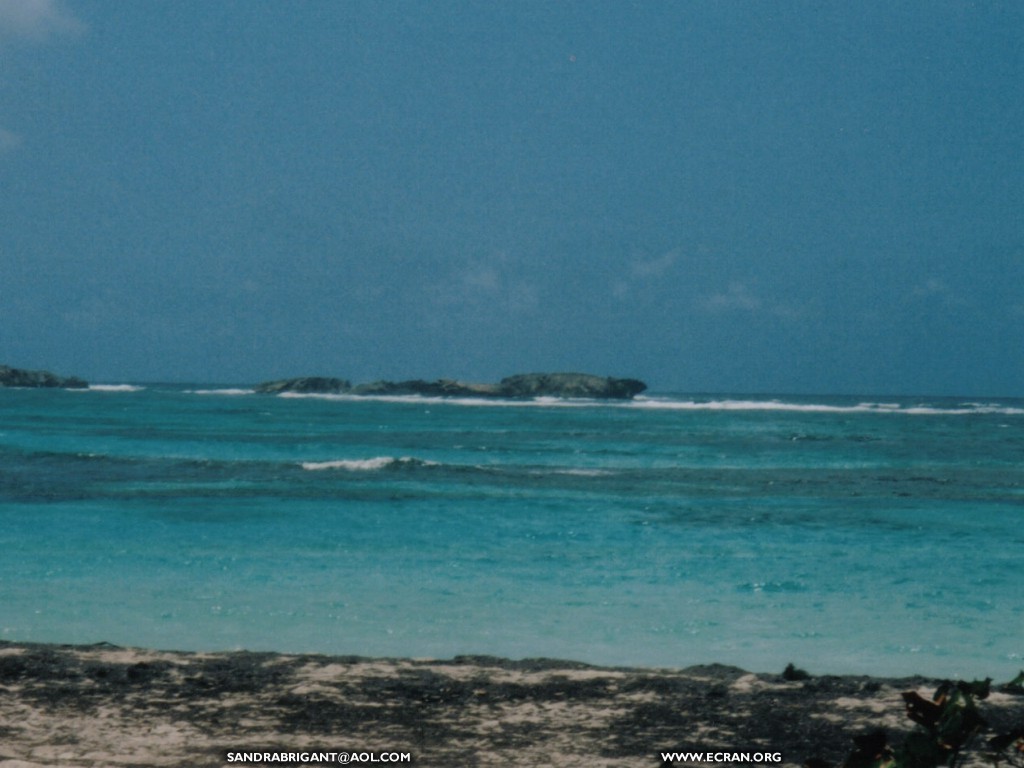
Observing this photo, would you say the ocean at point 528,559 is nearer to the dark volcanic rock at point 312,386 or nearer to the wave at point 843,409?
the wave at point 843,409

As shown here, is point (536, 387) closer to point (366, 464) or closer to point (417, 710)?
point (366, 464)

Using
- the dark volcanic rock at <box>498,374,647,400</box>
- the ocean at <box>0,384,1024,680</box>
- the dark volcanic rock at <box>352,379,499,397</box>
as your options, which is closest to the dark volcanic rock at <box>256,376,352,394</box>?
the dark volcanic rock at <box>352,379,499,397</box>

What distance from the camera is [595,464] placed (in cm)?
2542

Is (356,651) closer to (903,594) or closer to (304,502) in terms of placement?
(903,594)

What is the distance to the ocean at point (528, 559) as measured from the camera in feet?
24.9

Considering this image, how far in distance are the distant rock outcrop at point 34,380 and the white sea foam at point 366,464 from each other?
10767cm

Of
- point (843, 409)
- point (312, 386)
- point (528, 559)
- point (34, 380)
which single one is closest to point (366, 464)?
point (528, 559)

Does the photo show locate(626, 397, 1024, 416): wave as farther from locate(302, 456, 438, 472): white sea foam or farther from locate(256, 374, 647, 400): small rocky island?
locate(302, 456, 438, 472): white sea foam

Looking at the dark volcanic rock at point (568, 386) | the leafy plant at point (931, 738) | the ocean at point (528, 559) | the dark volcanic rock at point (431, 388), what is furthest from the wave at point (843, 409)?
the leafy plant at point (931, 738)

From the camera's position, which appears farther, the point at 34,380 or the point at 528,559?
the point at 34,380

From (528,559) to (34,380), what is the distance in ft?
402

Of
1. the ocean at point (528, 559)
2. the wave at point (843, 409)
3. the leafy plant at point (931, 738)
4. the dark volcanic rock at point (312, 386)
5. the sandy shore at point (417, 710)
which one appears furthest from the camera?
the dark volcanic rock at point (312, 386)

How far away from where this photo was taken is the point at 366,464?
23.9 meters

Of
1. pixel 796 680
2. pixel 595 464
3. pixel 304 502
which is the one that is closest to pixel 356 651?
pixel 796 680
